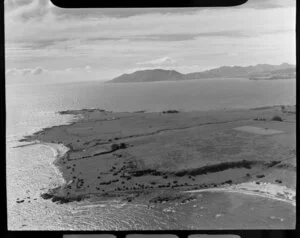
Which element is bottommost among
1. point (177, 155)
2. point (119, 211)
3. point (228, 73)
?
point (119, 211)

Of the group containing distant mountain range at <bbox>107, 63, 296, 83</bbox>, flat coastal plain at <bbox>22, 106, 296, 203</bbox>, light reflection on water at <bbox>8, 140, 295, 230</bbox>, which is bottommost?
light reflection on water at <bbox>8, 140, 295, 230</bbox>

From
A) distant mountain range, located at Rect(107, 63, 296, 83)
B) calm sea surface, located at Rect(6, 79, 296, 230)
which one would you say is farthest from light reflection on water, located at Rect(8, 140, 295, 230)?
distant mountain range, located at Rect(107, 63, 296, 83)

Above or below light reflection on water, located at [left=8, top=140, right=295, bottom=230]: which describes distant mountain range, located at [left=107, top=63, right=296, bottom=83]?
above

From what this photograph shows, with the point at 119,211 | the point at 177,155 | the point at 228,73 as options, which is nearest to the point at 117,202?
the point at 119,211

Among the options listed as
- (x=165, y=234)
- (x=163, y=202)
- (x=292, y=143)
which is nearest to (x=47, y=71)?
(x=163, y=202)

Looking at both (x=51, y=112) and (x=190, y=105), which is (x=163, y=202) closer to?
(x=190, y=105)

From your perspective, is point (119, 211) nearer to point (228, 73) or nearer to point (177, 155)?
point (177, 155)

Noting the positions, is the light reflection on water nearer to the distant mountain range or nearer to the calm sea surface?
the calm sea surface
